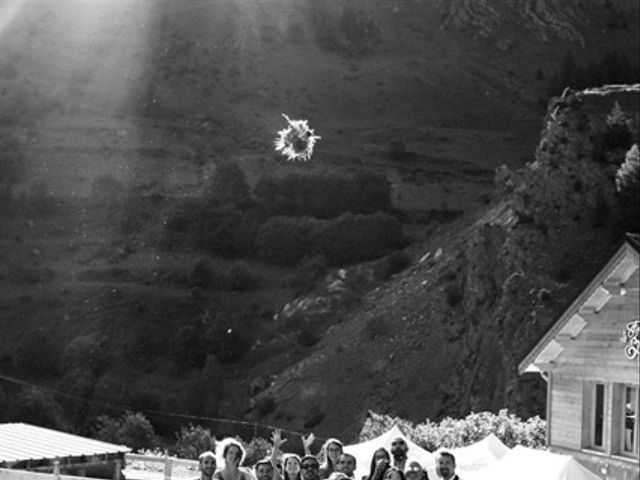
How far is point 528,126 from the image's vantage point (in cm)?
12669

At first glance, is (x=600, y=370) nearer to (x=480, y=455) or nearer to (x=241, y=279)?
(x=480, y=455)

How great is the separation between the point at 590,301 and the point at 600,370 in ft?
4.25

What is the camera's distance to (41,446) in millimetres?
27359

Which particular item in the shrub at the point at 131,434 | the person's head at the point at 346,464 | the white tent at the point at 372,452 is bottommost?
the person's head at the point at 346,464

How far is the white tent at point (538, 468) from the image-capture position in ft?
72.9

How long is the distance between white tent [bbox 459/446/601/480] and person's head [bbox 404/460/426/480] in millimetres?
5822

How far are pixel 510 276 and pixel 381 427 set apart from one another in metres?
15.1

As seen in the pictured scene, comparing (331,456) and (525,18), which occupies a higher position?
(525,18)

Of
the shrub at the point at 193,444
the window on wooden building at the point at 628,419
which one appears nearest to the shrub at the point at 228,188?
the shrub at the point at 193,444

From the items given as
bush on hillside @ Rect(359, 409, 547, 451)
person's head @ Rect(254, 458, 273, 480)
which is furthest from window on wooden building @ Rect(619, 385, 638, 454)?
bush on hillside @ Rect(359, 409, 547, 451)

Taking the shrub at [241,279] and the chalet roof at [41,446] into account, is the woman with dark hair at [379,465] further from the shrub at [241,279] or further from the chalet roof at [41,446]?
the shrub at [241,279]

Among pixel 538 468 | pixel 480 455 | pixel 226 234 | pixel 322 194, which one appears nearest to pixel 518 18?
pixel 322 194

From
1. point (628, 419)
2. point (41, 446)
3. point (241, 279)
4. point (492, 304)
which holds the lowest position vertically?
point (41, 446)

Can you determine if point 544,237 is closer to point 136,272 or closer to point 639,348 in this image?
point 639,348
